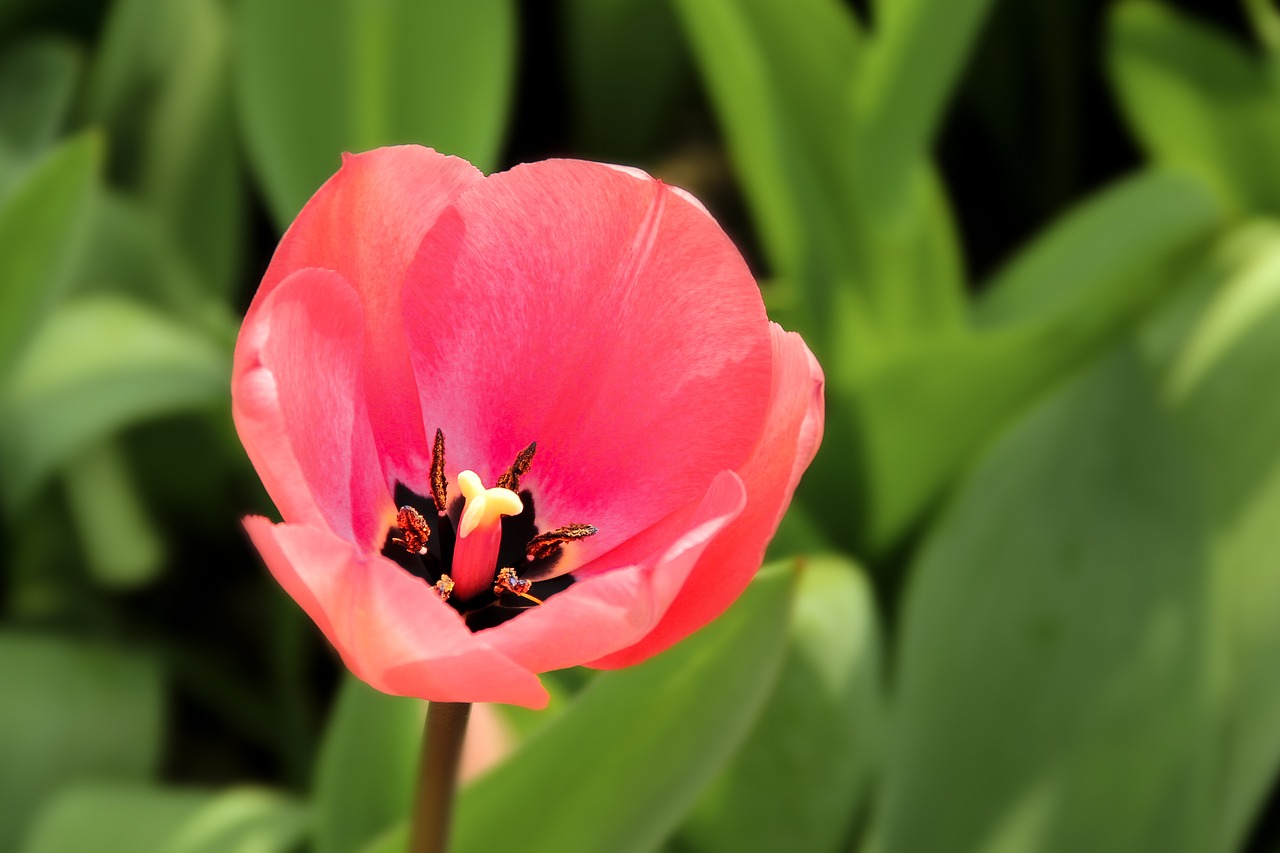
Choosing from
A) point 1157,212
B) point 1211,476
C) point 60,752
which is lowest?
point 60,752

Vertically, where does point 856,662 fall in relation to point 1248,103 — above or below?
below

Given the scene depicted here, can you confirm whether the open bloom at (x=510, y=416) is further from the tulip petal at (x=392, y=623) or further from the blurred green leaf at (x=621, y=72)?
the blurred green leaf at (x=621, y=72)

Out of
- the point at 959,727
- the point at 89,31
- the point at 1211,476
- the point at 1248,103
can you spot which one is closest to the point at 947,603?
the point at 959,727

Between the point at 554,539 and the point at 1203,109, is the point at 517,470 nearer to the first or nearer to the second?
the point at 554,539

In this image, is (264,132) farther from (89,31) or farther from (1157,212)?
(1157,212)

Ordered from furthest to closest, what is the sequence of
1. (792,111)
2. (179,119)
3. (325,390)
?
(179,119) < (792,111) < (325,390)

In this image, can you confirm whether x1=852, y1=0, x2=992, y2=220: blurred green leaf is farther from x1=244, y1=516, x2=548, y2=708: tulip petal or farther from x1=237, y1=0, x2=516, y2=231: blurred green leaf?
x1=244, y1=516, x2=548, y2=708: tulip petal

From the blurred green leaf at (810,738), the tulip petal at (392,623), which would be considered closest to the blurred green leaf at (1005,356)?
the blurred green leaf at (810,738)

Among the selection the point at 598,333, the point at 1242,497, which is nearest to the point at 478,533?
the point at 598,333
